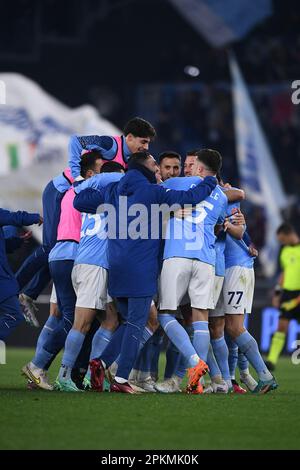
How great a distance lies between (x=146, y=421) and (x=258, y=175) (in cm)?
1508

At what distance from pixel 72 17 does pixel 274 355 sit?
15.5 m

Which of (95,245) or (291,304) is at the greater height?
(95,245)

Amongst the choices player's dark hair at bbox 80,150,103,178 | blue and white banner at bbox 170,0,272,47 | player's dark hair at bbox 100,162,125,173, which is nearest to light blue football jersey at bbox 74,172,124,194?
player's dark hair at bbox 100,162,125,173

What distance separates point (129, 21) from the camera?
2859 cm

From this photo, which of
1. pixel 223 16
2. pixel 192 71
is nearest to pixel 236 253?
pixel 192 71

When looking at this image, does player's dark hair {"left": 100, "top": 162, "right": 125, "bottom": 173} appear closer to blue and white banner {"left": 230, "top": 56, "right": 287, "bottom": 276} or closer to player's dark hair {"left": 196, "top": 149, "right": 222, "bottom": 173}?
player's dark hair {"left": 196, "top": 149, "right": 222, "bottom": 173}

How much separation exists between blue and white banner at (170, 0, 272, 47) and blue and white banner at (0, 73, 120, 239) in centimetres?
683

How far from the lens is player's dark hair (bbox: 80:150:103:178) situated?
→ 10.2 metres

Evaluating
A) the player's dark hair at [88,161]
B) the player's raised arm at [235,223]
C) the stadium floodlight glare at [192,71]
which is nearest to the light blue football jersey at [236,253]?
the player's raised arm at [235,223]

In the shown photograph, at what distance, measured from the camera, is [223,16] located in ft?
87.2

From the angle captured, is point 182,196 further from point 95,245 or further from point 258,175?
point 258,175

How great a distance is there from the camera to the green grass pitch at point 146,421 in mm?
6641

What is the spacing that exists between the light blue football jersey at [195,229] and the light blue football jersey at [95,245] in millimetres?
522
